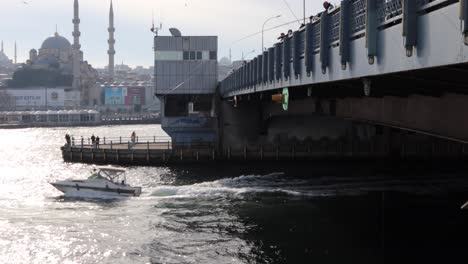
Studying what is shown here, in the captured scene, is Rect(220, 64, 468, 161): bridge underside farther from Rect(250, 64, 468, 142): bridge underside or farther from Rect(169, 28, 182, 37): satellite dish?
Rect(169, 28, 182, 37): satellite dish

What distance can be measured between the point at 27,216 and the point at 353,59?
24.6 m

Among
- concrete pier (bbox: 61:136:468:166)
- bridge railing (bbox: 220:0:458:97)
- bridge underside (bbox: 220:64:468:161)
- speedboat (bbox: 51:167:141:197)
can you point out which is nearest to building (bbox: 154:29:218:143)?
bridge underside (bbox: 220:64:468:161)

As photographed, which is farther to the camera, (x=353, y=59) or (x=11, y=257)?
(x=11, y=257)

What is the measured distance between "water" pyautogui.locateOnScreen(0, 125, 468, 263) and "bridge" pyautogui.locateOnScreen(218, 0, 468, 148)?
6.41 meters

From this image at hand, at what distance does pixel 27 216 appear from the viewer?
1344 inches

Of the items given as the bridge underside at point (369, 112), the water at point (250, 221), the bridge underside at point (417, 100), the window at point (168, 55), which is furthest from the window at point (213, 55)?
the bridge underside at point (417, 100)

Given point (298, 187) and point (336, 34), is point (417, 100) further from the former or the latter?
point (298, 187)

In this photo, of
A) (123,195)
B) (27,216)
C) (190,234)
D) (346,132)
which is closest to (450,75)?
(190,234)

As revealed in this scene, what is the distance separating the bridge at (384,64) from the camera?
42.9ft

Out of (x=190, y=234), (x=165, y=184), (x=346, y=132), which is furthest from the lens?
(x=346, y=132)

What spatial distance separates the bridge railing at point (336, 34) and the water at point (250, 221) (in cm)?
863

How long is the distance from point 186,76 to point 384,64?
5789 cm

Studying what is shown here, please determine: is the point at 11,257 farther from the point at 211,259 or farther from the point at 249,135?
the point at 249,135

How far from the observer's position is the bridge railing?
14.6 metres
